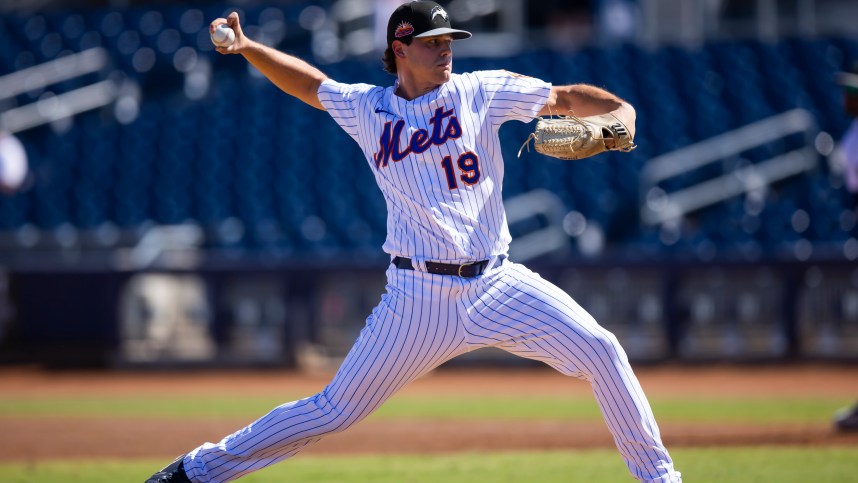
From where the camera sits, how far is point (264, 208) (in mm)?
15492

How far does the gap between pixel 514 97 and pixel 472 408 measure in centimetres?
587

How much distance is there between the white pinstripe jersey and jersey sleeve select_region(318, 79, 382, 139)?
1.5 inches

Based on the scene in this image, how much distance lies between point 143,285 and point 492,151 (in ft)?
32.0

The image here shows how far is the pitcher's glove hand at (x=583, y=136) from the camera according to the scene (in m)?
4.20

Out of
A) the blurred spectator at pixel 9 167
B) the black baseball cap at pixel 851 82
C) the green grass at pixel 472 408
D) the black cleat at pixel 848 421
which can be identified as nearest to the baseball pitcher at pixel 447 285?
the black baseball cap at pixel 851 82

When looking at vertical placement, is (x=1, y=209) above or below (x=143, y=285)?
above

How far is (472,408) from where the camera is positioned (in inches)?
388

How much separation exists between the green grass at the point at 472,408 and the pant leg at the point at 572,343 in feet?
15.3

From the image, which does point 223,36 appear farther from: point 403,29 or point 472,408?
point 472,408

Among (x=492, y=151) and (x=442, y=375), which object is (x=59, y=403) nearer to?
(x=442, y=375)

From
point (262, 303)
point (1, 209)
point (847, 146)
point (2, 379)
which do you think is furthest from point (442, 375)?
point (1, 209)

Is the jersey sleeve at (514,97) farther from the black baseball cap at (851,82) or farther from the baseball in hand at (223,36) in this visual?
the black baseball cap at (851,82)

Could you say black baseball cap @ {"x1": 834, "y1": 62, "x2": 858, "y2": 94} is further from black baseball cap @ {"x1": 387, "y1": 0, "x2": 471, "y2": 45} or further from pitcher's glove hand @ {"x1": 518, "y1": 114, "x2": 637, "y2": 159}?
black baseball cap @ {"x1": 387, "y1": 0, "x2": 471, "y2": 45}

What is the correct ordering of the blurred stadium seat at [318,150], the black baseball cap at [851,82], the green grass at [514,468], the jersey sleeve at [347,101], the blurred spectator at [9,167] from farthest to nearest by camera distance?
1. the blurred stadium seat at [318,150]
2. the blurred spectator at [9,167]
3. the black baseball cap at [851,82]
4. the green grass at [514,468]
5. the jersey sleeve at [347,101]
